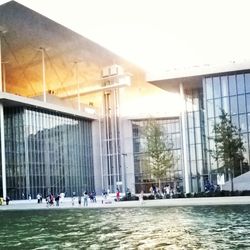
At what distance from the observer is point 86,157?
238 ft

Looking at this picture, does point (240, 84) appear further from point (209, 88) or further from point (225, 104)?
point (209, 88)

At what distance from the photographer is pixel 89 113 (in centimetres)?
7294

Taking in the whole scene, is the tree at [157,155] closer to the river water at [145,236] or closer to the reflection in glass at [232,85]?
the reflection in glass at [232,85]

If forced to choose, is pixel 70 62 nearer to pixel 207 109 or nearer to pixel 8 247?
pixel 207 109

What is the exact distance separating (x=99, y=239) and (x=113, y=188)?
55409 millimetres

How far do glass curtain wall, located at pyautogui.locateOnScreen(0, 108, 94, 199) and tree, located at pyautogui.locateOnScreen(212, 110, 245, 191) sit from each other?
24.2m

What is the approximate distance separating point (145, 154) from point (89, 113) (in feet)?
33.1

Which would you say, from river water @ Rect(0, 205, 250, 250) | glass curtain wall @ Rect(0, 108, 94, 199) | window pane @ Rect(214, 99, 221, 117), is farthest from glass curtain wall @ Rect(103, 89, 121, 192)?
river water @ Rect(0, 205, 250, 250)

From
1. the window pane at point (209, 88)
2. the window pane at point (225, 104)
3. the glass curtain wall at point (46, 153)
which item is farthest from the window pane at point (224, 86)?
the glass curtain wall at point (46, 153)

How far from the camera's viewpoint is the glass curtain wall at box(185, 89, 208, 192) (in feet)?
179

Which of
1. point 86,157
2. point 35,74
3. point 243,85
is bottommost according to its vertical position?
point 86,157

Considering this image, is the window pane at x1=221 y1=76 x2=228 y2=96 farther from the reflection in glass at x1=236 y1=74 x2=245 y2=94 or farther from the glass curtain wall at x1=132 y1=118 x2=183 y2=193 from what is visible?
the glass curtain wall at x1=132 y1=118 x2=183 y2=193

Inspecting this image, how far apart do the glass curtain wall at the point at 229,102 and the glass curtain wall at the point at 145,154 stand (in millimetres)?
20480

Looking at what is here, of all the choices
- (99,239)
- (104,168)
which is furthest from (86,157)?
(99,239)
